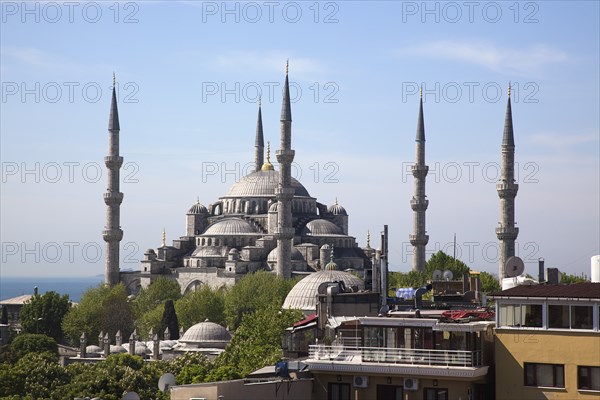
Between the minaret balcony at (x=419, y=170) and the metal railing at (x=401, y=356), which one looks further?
the minaret balcony at (x=419, y=170)

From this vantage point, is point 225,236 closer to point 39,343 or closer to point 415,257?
point 415,257

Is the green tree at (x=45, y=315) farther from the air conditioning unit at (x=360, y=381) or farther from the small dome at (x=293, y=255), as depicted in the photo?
the air conditioning unit at (x=360, y=381)

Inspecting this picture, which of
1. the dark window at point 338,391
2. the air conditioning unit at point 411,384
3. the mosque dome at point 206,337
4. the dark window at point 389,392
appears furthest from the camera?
the mosque dome at point 206,337

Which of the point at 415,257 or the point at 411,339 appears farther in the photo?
the point at 415,257

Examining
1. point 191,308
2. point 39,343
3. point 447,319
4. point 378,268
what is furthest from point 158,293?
point 447,319

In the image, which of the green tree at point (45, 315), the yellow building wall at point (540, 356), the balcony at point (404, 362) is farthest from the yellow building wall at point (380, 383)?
the green tree at point (45, 315)

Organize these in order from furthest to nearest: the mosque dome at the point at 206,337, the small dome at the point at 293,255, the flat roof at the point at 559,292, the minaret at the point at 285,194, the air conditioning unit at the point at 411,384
Answer: the small dome at the point at 293,255 → the minaret at the point at 285,194 → the mosque dome at the point at 206,337 → the air conditioning unit at the point at 411,384 → the flat roof at the point at 559,292

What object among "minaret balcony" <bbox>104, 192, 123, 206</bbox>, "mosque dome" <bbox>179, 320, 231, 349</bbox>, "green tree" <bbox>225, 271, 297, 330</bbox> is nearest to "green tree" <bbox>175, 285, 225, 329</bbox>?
"green tree" <bbox>225, 271, 297, 330</bbox>
